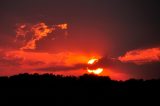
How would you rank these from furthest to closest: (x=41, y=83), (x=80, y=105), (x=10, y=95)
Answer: (x=41, y=83) → (x=10, y=95) → (x=80, y=105)

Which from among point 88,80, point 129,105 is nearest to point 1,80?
point 88,80

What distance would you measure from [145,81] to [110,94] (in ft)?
37.3

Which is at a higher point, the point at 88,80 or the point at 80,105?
the point at 88,80

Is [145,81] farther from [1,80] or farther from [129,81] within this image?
[1,80]

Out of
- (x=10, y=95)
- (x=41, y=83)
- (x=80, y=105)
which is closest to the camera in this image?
(x=80, y=105)

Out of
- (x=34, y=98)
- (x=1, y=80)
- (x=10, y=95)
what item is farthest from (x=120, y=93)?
(x=1, y=80)

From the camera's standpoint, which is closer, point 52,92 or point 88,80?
point 52,92

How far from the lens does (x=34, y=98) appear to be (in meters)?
53.0

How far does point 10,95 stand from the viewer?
54.2m

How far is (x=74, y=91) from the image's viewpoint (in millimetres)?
55719

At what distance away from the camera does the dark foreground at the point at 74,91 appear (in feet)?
171

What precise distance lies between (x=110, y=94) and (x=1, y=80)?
77.5ft

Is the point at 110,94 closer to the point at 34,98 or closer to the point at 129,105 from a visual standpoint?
the point at 129,105

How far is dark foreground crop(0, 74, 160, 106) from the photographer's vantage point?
2048 inches
